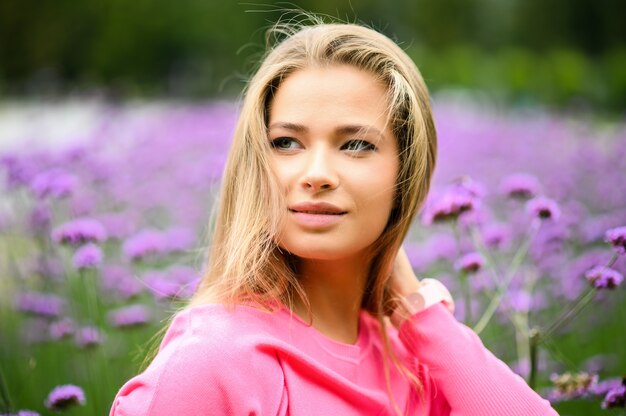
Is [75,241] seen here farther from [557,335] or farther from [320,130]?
[557,335]

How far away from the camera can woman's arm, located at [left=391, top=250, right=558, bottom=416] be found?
1.93 meters

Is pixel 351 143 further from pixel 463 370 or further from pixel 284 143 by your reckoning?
pixel 463 370

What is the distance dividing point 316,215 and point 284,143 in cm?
20

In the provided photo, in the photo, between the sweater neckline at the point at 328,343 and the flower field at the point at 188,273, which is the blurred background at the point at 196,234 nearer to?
the flower field at the point at 188,273

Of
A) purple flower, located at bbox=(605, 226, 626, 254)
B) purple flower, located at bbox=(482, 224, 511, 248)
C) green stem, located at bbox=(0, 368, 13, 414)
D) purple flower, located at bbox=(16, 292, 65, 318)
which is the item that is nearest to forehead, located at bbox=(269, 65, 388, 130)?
purple flower, located at bbox=(605, 226, 626, 254)

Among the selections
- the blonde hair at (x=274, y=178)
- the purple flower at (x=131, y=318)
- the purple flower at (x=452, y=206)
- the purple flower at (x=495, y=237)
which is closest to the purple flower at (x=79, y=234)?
the purple flower at (x=131, y=318)

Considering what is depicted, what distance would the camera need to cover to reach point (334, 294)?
6.59 feet

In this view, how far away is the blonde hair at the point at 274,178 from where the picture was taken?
1860 mm

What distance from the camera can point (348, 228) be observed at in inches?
72.5

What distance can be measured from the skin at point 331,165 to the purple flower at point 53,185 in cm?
122

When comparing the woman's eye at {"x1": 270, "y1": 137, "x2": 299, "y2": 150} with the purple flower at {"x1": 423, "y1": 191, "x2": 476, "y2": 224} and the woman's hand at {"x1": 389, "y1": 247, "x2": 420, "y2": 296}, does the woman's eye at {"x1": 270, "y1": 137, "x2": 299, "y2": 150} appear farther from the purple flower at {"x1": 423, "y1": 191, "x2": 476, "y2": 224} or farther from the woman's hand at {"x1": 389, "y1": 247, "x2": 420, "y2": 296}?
the purple flower at {"x1": 423, "y1": 191, "x2": 476, "y2": 224}

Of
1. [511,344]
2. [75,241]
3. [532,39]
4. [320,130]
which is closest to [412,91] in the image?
[320,130]

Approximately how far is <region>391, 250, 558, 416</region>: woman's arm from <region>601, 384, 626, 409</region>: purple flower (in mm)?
210

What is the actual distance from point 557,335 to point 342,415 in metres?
1.72
